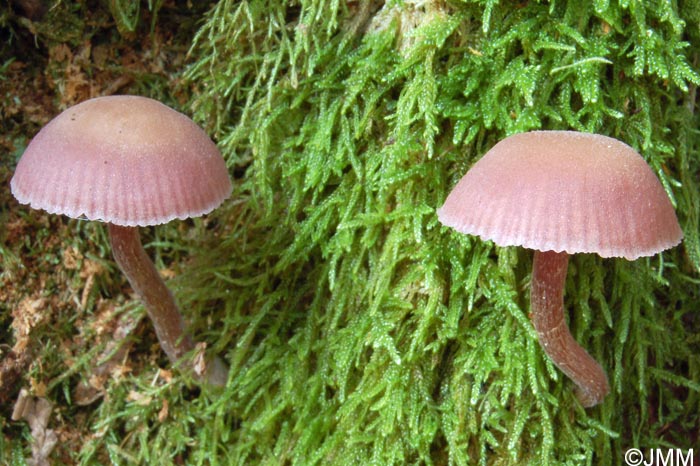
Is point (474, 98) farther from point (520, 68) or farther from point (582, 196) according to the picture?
point (582, 196)

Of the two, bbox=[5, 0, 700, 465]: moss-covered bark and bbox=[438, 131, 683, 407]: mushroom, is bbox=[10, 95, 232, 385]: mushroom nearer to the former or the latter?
bbox=[5, 0, 700, 465]: moss-covered bark

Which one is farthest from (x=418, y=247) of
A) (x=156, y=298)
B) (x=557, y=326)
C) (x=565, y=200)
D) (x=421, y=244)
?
(x=156, y=298)

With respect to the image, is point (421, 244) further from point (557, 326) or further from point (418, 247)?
point (557, 326)

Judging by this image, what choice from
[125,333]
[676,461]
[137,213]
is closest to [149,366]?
[125,333]

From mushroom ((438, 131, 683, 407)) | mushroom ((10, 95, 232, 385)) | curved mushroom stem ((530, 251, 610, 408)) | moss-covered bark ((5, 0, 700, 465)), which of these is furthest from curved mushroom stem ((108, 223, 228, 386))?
curved mushroom stem ((530, 251, 610, 408))

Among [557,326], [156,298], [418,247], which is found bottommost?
[156,298]
